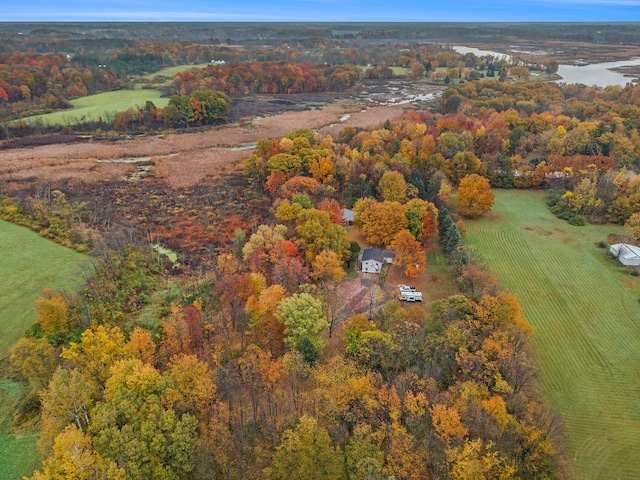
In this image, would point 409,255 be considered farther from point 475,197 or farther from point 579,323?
point 475,197

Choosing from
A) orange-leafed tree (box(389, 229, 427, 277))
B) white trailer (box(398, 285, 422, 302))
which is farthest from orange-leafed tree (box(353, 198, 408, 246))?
white trailer (box(398, 285, 422, 302))

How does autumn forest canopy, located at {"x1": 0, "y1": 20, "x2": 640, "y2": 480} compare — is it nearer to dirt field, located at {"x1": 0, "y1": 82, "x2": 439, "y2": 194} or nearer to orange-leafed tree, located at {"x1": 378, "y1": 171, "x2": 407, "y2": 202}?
orange-leafed tree, located at {"x1": 378, "y1": 171, "x2": 407, "y2": 202}

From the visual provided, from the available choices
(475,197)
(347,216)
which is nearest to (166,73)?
(347,216)

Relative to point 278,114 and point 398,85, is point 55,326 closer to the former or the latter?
→ point 278,114

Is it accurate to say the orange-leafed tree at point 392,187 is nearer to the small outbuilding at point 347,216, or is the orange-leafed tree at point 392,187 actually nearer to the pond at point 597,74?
the small outbuilding at point 347,216

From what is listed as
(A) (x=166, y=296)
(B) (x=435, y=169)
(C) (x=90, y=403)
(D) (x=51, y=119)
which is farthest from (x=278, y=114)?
(C) (x=90, y=403)
